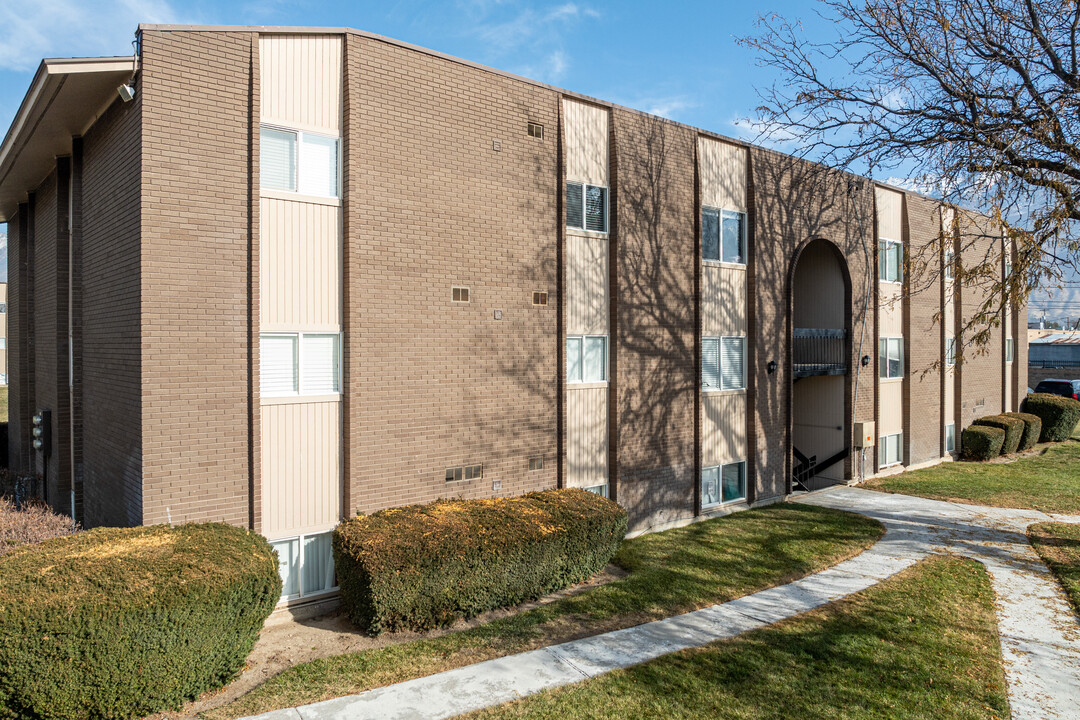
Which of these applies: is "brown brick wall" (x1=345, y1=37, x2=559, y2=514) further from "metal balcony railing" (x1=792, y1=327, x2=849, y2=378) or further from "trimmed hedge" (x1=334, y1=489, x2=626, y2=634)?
"metal balcony railing" (x1=792, y1=327, x2=849, y2=378)

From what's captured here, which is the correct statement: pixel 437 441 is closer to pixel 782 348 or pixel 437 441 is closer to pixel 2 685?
pixel 2 685

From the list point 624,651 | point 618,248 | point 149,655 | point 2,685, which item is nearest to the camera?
point 2,685

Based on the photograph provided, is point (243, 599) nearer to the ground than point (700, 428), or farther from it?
nearer to the ground

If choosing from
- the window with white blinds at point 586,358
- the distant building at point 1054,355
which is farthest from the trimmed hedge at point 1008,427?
the distant building at point 1054,355

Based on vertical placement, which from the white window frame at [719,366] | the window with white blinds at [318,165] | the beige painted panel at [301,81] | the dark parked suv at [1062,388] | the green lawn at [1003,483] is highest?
the beige painted panel at [301,81]

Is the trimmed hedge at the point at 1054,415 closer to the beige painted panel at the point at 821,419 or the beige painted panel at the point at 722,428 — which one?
the beige painted panel at the point at 821,419

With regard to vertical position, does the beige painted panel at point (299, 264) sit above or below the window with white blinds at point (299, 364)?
above

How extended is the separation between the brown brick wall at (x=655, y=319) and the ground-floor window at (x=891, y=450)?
972 centimetres

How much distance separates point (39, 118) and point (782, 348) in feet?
52.3

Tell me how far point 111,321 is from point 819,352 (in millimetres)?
16915

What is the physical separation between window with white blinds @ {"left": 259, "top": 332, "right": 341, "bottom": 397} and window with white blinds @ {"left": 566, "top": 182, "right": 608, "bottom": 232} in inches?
204

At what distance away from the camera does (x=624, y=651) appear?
26.1 ft

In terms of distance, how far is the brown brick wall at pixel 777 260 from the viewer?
51.2 ft

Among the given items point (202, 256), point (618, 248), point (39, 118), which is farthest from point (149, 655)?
point (618, 248)
